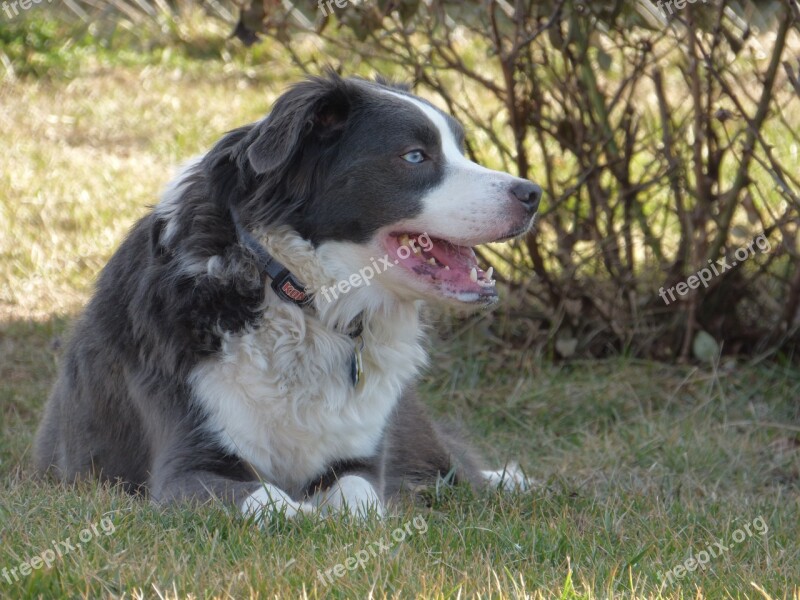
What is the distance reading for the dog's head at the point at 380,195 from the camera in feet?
10.7

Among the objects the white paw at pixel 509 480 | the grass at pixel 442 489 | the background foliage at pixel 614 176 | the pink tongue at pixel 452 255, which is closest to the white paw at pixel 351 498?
the grass at pixel 442 489

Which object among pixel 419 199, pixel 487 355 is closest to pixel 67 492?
pixel 419 199

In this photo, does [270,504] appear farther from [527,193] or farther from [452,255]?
[527,193]

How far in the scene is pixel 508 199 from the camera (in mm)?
3238

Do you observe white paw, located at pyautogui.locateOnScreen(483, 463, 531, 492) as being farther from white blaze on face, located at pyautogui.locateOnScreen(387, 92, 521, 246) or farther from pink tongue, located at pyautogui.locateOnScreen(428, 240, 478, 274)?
white blaze on face, located at pyautogui.locateOnScreen(387, 92, 521, 246)

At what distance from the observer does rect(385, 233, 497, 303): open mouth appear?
10.9 feet

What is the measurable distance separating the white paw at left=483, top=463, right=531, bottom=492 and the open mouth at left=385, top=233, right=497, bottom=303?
28.4 inches

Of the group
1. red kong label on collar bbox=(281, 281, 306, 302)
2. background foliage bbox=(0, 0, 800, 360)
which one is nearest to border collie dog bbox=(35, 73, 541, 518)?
red kong label on collar bbox=(281, 281, 306, 302)

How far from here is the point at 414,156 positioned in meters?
3.34

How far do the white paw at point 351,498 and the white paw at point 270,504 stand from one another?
0.24 feet

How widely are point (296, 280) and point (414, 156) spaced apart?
0.51 metres

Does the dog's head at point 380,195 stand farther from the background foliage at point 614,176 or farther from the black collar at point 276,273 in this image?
the background foliage at point 614,176

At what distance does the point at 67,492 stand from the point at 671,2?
9.59 feet

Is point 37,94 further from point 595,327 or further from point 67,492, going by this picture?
point 67,492
